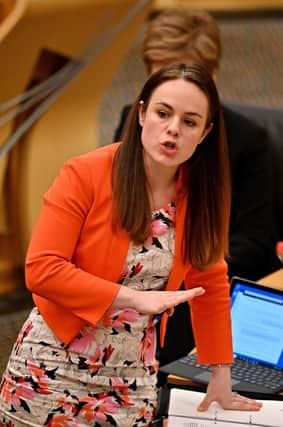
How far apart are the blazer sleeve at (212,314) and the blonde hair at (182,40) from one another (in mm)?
1077

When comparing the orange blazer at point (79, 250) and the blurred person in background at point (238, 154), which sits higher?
the blurred person in background at point (238, 154)

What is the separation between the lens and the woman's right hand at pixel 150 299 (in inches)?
67.1

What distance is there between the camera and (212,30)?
10.0 feet

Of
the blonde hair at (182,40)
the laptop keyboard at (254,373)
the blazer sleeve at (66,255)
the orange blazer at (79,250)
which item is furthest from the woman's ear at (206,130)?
the blonde hair at (182,40)

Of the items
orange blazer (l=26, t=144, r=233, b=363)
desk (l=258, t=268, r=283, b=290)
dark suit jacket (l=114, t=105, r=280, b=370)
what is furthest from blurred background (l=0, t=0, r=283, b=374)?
orange blazer (l=26, t=144, r=233, b=363)

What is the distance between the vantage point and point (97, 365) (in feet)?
6.01

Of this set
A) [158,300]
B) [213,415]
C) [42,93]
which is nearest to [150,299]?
[158,300]

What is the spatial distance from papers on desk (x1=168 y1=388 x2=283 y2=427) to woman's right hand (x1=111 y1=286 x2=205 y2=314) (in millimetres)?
298

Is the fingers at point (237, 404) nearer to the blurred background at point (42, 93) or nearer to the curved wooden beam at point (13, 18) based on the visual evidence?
the blurred background at point (42, 93)

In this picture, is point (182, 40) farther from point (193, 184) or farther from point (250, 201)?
point (193, 184)

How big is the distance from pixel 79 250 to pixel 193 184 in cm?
24

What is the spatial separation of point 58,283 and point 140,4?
2.26 m

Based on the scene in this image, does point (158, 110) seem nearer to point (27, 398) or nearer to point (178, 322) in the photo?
point (27, 398)

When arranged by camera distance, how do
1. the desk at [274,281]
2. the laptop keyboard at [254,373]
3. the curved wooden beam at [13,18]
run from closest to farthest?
the laptop keyboard at [254,373] < the desk at [274,281] < the curved wooden beam at [13,18]
